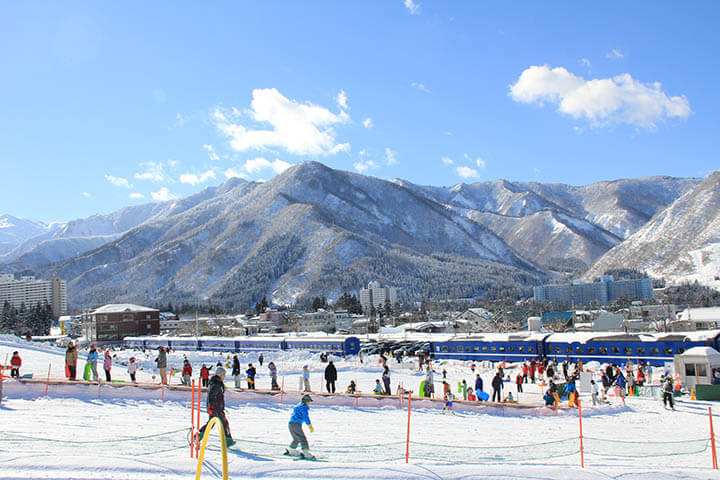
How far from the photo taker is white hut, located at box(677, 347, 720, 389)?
67.3 ft

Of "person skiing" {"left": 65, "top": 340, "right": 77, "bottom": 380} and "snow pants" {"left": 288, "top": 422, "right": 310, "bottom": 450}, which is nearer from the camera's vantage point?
"snow pants" {"left": 288, "top": 422, "right": 310, "bottom": 450}

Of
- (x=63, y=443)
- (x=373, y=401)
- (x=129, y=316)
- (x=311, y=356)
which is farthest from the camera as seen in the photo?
(x=129, y=316)

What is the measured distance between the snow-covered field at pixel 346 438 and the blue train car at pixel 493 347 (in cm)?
1610

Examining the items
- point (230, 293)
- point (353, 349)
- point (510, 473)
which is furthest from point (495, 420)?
point (230, 293)

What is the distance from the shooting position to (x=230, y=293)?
19162 cm

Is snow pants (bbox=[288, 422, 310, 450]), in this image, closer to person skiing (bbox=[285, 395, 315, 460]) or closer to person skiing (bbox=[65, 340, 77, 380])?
person skiing (bbox=[285, 395, 315, 460])

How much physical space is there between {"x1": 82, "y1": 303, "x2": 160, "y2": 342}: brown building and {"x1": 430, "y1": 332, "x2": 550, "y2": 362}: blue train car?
57.4m

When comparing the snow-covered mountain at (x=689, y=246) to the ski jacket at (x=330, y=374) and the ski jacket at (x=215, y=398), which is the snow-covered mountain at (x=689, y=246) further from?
the ski jacket at (x=215, y=398)

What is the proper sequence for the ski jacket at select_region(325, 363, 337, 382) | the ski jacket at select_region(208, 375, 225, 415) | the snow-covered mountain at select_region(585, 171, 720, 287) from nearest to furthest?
the ski jacket at select_region(208, 375, 225, 415) < the ski jacket at select_region(325, 363, 337, 382) < the snow-covered mountain at select_region(585, 171, 720, 287)

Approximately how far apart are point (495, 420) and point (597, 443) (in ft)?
13.2

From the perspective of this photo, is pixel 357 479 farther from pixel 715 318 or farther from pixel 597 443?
pixel 715 318

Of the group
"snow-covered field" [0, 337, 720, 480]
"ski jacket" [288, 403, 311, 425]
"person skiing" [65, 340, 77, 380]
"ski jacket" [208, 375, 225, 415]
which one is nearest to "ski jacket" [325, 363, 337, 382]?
"snow-covered field" [0, 337, 720, 480]

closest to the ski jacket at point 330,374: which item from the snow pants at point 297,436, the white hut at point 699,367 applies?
Answer: the snow pants at point 297,436

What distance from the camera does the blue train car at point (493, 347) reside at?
36.8 metres
